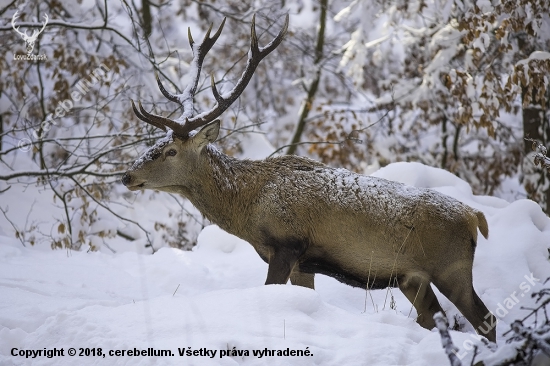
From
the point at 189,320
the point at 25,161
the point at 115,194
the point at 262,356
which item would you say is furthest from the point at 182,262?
the point at 25,161

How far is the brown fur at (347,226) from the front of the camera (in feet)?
17.2

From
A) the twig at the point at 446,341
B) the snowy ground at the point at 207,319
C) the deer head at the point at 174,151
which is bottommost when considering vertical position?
the twig at the point at 446,341

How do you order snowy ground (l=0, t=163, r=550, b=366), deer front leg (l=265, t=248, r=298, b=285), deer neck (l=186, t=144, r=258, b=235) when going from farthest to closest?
deer neck (l=186, t=144, r=258, b=235)
deer front leg (l=265, t=248, r=298, b=285)
snowy ground (l=0, t=163, r=550, b=366)

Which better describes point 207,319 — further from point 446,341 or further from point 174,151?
point 174,151

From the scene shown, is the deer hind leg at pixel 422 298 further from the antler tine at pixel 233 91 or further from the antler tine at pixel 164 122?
the antler tine at pixel 164 122

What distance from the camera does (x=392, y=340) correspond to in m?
3.76

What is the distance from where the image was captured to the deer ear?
5.62 meters

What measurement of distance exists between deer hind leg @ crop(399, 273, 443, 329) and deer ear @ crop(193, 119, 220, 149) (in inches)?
84.2

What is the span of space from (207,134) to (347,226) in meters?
1.54

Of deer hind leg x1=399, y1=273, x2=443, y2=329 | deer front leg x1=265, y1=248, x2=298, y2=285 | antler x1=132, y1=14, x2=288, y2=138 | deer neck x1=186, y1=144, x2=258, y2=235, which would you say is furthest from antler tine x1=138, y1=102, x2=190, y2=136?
deer hind leg x1=399, y1=273, x2=443, y2=329

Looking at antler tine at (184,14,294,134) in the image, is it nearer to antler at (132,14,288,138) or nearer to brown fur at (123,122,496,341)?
antler at (132,14,288,138)

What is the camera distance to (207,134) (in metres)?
5.69

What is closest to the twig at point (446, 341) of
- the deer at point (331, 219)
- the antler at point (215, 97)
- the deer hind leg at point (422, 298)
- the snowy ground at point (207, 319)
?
the snowy ground at point (207, 319)

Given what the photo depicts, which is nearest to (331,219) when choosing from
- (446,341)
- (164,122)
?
(164,122)
